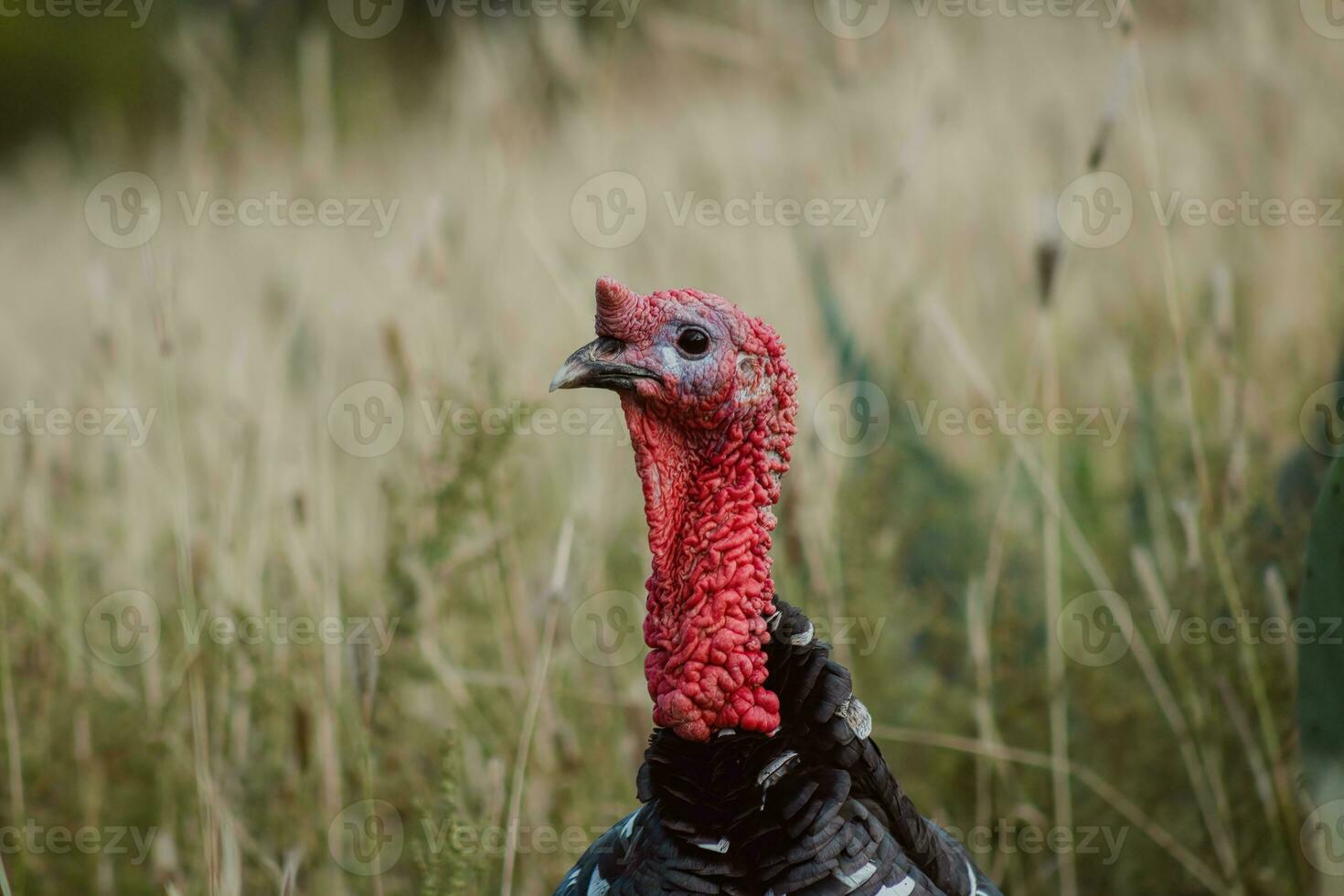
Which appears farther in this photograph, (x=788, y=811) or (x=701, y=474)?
(x=701, y=474)

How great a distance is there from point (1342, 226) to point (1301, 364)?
0.96 m

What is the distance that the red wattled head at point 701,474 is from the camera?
1809 mm

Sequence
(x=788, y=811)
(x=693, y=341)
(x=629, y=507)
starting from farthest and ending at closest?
(x=629, y=507)
(x=693, y=341)
(x=788, y=811)

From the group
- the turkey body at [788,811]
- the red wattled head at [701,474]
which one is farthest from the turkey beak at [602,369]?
the turkey body at [788,811]

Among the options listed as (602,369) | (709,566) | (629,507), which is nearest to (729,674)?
(709,566)

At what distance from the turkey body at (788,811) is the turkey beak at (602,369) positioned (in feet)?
1.48

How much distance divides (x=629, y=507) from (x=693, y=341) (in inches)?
98.0

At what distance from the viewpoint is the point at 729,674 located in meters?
1.80

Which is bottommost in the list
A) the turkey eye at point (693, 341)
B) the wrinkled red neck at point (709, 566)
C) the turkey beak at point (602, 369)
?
the wrinkled red neck at point (709, 566)

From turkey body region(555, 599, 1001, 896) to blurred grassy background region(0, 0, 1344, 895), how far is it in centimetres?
40

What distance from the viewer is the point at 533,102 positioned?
4.23m

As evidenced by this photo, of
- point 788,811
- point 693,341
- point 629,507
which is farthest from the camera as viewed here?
point 629,507

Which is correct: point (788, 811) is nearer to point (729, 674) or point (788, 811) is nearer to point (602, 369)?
point (729, 674)

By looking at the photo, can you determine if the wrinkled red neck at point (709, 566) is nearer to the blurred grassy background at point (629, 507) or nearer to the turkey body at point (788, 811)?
the turkey body at point (788, 811)
